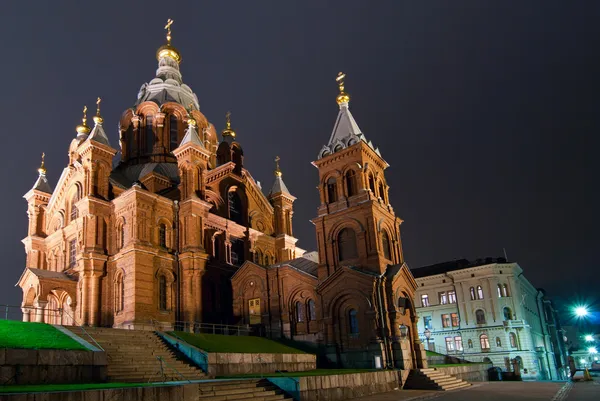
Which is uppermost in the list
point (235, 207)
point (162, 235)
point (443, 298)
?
point (235, 207)

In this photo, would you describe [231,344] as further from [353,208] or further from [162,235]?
[162,235]

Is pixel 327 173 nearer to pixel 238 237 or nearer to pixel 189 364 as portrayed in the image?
pixel 238 237

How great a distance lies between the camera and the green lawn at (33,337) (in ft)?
52.0

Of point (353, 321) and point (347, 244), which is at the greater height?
point (347, 244)

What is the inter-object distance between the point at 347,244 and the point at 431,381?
992 centimetres

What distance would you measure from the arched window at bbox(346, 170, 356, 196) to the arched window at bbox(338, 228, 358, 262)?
2745 mm

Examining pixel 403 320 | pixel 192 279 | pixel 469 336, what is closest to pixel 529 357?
pixel 469 336

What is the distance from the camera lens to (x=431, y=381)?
84.6 feet

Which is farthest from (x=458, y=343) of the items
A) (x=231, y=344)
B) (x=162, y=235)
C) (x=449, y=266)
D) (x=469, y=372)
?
(x=231, y=344)

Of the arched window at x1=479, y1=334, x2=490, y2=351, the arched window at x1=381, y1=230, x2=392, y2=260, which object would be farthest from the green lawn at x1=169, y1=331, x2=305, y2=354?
the arched window at x1=479, y1=334, x2=490, y2=351

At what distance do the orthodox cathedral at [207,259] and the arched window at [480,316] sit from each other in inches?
839

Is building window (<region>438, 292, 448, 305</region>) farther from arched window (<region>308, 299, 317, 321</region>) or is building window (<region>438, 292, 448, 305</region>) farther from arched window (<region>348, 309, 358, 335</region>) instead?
arched window (<region>348, 309, 358, 335</region>)

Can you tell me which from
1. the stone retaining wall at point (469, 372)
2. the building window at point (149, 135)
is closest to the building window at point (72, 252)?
the building window at point (149, 135)

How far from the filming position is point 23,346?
15.5 m
